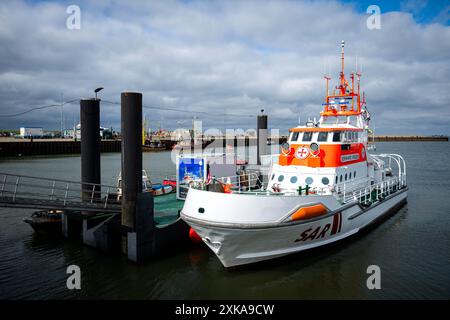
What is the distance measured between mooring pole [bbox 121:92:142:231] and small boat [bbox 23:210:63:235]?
14.6 ft

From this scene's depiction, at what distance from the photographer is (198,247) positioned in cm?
1254

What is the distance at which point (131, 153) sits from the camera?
10625mm

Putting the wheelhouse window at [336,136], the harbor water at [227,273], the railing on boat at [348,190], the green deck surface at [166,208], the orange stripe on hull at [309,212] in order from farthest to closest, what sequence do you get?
the wheelhouse window at [336,136] → the green deck surface at [166,208] → the railing on boat at [348,190] → the orange stripe on hull at [309,212] → the harbor water at [227,273]

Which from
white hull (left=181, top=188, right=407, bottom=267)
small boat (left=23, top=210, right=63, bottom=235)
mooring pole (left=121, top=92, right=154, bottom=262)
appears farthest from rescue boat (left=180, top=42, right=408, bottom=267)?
small boat (left=23, top=210, right=63, bottom=235)

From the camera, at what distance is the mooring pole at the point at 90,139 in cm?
1302

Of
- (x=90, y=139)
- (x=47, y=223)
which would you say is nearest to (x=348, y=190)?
(x=90, y=139)

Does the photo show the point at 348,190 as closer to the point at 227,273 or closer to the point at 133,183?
the point at 227,273

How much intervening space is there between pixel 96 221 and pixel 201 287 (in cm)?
529

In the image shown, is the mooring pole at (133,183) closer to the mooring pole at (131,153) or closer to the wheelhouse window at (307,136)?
the mooring pole at (131,153)

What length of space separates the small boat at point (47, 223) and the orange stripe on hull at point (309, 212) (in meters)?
9.42

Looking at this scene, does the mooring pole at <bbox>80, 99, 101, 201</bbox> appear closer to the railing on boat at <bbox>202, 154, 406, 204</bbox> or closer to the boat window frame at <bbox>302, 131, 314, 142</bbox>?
the railing on boat at <bbox>202, 154, 406, 204</bbox>

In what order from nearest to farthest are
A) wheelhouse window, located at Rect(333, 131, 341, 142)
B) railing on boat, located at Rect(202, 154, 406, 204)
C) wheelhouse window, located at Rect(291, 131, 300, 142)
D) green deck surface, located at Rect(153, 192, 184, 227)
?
1. railing on boat, located at Rect(202, 154, 406, 204)
2. green deck surface, located at Rect(153, 192, 184, 227)
3. wheelhouse window, located at Rect(333, 131, 341, 142)
4. wheelhouse window, located at Rect(291, 131, 300, 142)

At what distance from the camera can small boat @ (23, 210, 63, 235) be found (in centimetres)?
1338

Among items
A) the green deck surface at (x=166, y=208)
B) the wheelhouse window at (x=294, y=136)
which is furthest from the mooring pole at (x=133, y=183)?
the wheelhouse window at (x=294, y=136)
